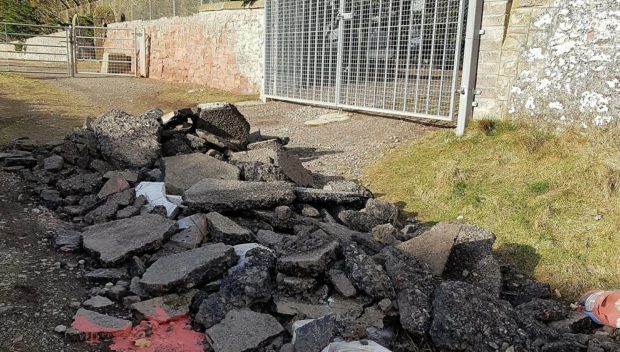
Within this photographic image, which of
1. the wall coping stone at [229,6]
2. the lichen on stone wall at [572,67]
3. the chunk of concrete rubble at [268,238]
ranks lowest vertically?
the chunk of concrete rubble at [268,238]

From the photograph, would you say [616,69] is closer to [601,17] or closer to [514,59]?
[601,17]

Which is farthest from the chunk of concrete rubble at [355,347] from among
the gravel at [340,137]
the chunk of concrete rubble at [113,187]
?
the gravel at [340,137]

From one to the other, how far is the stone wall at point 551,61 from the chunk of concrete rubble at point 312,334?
14.4 feet

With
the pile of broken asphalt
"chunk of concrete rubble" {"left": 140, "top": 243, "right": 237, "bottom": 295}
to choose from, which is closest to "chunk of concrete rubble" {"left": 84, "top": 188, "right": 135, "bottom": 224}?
the pile of broken asphalt

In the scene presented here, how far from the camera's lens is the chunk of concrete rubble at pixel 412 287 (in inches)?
118

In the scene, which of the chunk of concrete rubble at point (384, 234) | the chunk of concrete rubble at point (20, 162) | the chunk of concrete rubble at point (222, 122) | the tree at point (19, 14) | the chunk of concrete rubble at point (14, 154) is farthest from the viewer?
the tree at point (19, 14)

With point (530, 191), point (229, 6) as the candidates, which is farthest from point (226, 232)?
point (229, 6)

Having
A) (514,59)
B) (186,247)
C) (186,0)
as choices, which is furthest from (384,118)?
(186,0)

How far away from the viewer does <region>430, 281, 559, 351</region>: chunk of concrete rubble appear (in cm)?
288

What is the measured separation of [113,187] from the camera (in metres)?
4.94

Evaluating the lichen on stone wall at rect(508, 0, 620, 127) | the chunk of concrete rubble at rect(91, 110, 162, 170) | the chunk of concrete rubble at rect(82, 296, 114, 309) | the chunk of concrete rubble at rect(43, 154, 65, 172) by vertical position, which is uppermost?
the lichen on stone wall at rect(508, 0, 620, 127)

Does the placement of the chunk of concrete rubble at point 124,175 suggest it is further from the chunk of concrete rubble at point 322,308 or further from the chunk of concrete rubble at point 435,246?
the chunk of concrete rubble at point 435,246

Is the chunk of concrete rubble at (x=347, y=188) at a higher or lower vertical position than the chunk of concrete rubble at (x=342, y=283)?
higher

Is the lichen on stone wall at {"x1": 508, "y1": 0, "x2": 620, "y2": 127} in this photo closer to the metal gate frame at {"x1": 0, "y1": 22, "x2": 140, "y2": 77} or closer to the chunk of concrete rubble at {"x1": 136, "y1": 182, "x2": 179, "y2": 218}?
the chunk of concrete rubble at {"x1": 136, "y1": 182, "x2": 179, "y2": 218}
